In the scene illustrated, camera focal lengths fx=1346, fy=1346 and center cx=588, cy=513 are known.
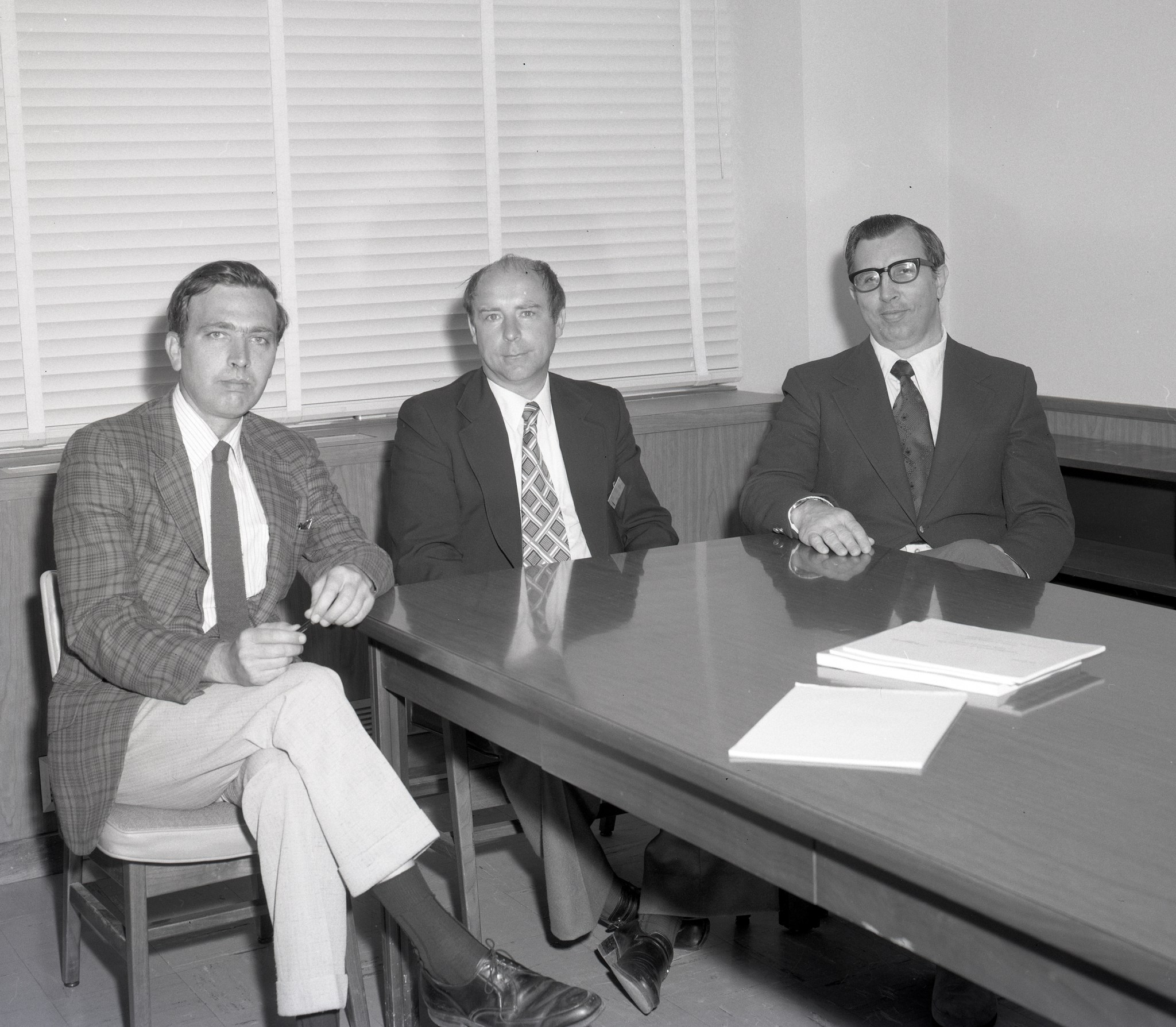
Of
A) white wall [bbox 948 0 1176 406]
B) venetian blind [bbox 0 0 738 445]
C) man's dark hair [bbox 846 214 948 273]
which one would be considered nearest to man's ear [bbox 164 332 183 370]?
venetian blind [bbox 0 0 738 445]

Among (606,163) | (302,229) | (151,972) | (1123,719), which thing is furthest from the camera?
(606,163)

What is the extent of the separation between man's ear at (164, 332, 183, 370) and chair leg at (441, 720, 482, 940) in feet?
2.83

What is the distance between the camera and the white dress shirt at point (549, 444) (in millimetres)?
3053

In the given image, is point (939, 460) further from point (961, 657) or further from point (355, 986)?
point (355, 986)

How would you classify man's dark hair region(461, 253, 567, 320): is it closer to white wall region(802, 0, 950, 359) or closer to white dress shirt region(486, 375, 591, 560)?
white dress shirt region(486, 375, 591, 560)

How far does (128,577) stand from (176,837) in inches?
18.1

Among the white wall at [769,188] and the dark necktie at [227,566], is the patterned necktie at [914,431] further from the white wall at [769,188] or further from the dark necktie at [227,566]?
the dark necktie at [227,566]

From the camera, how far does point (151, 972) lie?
275 cm

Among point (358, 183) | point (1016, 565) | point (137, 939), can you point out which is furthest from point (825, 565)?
point (358, 183)

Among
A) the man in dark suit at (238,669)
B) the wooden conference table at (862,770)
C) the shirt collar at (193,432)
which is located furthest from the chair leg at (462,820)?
the shirt collar at (193,432)

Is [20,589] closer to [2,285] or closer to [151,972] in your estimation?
[2,285]

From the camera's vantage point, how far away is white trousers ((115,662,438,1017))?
2.05 m

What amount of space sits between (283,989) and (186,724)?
0.47 m

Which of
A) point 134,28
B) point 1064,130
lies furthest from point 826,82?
point 134,28
